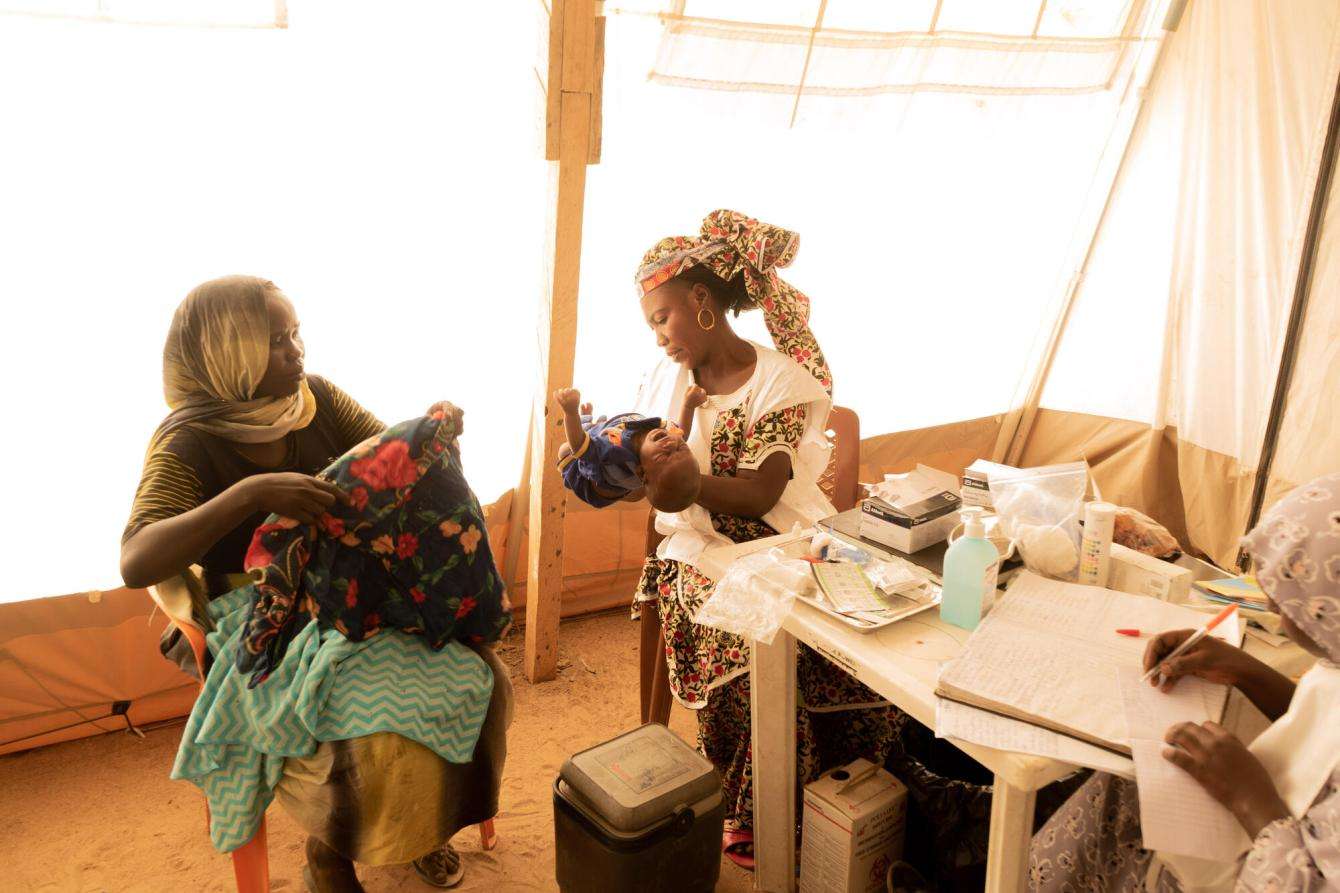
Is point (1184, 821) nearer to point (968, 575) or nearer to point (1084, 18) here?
point (968, 575)

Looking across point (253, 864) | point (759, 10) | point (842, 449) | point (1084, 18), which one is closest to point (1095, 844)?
point (842, 449)

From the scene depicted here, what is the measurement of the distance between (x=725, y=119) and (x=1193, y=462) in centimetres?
242

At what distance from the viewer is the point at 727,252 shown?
7.08 ft

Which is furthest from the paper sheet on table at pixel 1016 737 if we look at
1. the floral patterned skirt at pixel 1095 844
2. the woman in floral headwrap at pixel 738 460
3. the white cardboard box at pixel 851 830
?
the woman in floral headwrap at pixel 738 460

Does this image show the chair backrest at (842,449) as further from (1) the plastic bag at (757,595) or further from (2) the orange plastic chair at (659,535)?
(1) the plastic bag at (757,595)

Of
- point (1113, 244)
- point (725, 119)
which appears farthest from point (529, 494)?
point (1113, 244)

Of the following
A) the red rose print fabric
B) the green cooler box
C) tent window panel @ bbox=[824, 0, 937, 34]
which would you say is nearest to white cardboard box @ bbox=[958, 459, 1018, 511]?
the green cooler box

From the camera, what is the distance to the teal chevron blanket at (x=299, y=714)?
1704mm

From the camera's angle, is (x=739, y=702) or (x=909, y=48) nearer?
(x=739, y=702)

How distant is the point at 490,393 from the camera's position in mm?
2857

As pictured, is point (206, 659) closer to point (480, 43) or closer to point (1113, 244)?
point (480, 43)

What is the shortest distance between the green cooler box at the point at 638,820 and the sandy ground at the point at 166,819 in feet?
1.22

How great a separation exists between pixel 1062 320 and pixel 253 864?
370 cm

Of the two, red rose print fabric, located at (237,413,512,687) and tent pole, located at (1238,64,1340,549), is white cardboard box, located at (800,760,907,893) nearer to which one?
red rose print fabric, located at (237,413,512,687)
